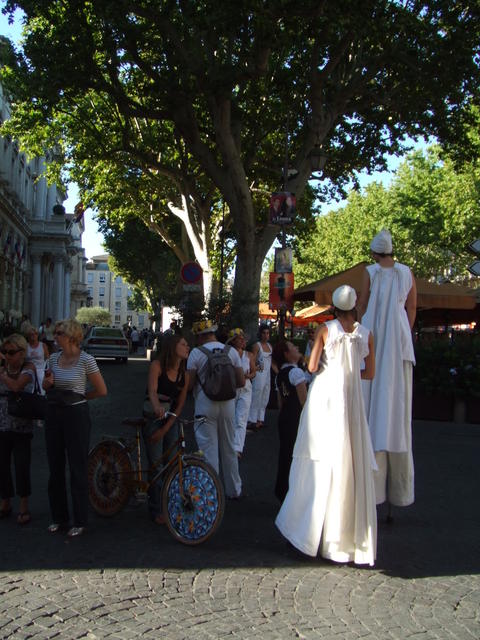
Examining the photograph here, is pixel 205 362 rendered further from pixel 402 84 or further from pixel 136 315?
pixel 136 315

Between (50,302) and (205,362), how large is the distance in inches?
2535

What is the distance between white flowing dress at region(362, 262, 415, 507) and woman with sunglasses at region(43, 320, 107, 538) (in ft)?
7.15

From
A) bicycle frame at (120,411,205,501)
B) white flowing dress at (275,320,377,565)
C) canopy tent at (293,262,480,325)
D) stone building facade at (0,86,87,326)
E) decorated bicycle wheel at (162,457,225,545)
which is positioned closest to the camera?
white flowing dress at (275,320,377,565)

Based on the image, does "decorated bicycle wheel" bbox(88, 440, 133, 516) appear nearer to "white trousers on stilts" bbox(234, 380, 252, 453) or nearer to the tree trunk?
"white trousers on stilts" bbox(234, 380, 252, 453)

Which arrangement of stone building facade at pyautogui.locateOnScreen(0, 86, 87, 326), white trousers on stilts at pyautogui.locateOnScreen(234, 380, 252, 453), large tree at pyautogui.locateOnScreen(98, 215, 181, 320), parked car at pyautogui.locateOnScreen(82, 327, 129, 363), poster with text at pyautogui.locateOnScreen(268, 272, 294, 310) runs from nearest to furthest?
white trousers on stilts at pyautogui.locateOnScreen(234, 380, 252, 453) < poster with text at pyautogui.locateOnScreen(268, 272, 294, 310) < parked car at pyautogui.locateOnScreen(82, 327, 129, 363) < stone building facade at pyautogui.locateOnScreen(0, 86, 87, 326) < large tree at pyautogui.locateOnScreen(98, 215, 181, 320)

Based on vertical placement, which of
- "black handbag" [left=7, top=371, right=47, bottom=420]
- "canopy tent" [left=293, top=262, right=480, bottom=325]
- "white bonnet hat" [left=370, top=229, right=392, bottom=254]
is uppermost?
"canopy tent" [left=293, top=262, right=480, bottom=325]

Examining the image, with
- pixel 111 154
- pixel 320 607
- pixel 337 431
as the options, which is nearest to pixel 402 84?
pixel 111 154

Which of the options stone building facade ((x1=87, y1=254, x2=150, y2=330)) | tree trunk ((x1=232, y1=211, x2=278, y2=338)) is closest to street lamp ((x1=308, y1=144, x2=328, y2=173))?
tree trunk ((x1=232, y1=211, x2=278, y2=338))

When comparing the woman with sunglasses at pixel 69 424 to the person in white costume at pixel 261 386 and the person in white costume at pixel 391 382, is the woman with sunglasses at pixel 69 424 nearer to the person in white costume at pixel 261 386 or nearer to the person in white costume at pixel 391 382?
the person in white costume at pixel 391 382

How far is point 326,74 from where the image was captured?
18219 millimetres

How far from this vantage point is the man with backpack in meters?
6.84

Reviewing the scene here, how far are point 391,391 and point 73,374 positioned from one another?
2.50m

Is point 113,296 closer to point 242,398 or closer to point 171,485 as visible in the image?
point 242,398

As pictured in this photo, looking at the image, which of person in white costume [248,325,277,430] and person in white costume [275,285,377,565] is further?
person in white costume [248,325,277,430]
